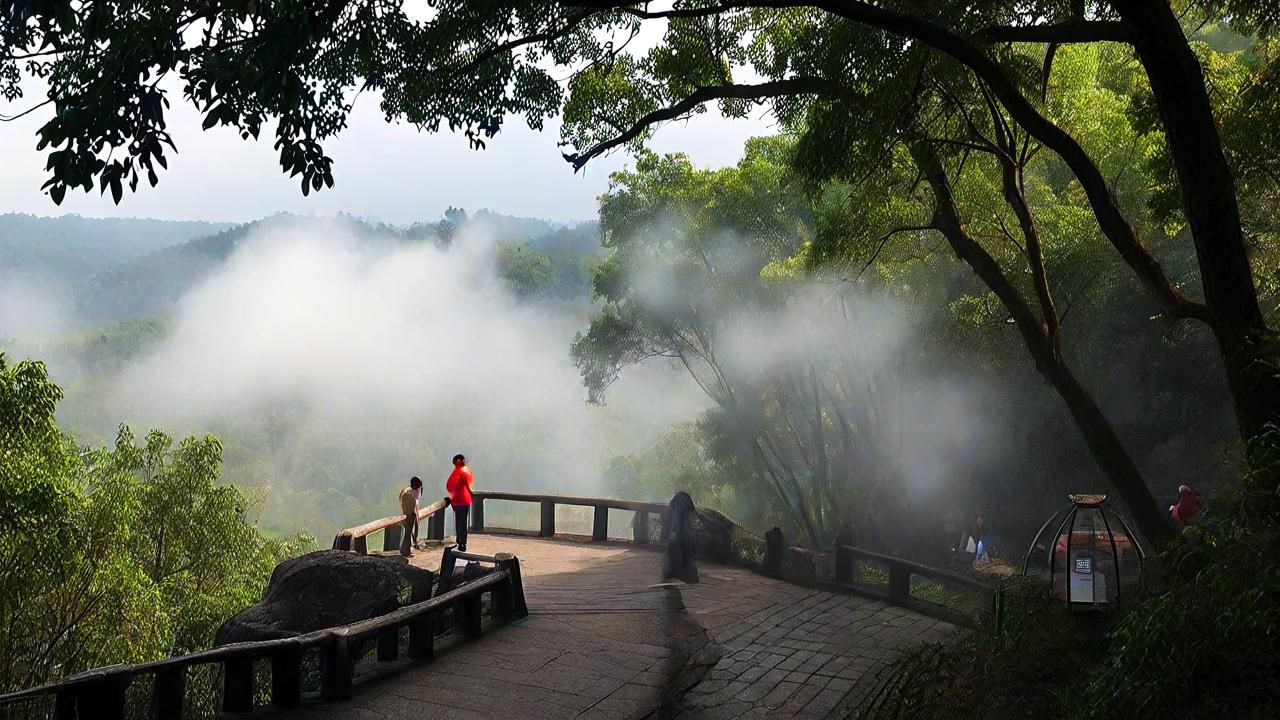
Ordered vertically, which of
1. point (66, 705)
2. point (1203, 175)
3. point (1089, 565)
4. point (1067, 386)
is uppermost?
point (1203, 175)

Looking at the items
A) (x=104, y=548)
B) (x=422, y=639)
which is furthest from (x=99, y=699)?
(x=104, y=548)

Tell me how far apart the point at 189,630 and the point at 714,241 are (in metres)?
14.8

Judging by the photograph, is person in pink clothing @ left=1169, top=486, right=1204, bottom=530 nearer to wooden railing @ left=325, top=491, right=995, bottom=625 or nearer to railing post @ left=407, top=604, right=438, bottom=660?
wooden railing @ left=325, top=491, right=995, bottom=625

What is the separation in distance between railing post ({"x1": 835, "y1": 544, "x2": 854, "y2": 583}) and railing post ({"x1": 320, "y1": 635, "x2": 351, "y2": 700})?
274 inches

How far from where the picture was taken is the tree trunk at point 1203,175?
721 centimetres

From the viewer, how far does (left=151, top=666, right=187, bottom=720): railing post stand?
6.33 m

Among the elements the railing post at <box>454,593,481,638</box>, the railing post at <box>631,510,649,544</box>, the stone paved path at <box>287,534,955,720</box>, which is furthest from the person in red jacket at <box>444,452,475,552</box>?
the railing post at <box>454,593,481,638</box>

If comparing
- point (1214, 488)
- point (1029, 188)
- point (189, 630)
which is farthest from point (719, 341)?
point (189, 630)

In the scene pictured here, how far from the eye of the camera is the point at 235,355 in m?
128

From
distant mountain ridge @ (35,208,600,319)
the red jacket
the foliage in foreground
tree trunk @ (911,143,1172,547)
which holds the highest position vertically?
distant mountain ridge @ (35,208,600,319)

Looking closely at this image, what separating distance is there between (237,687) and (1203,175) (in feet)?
24.6

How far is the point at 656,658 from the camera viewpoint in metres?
8.73

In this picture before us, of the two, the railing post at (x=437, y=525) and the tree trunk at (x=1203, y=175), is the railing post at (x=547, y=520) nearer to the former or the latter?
the railing post at (x=437, y=525)

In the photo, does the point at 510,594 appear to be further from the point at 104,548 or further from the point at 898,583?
the point at 104,548
